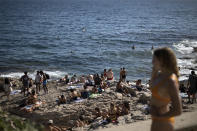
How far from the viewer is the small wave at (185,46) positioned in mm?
44034

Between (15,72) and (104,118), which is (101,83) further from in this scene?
(15,72)

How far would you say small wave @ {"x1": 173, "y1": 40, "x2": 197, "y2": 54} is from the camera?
144ft

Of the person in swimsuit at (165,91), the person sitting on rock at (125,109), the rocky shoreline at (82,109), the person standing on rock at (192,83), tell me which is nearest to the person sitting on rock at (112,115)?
the rocky shoreline at (82,109)

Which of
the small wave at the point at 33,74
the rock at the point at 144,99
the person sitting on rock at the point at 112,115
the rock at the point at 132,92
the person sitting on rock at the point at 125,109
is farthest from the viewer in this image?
the small wave at the point at 33,74

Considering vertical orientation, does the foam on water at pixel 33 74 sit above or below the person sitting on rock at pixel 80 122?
above

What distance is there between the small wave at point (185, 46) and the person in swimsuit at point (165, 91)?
4148cm

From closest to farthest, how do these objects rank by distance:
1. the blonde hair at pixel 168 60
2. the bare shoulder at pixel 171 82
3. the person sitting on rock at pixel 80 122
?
the bare shoulder at pixel 171 82, the blonde hair at pixel 168 60, the person sitting on rock at pixel 80 122

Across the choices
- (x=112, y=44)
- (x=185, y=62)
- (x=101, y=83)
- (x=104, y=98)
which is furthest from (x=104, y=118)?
(x=112, y=44)

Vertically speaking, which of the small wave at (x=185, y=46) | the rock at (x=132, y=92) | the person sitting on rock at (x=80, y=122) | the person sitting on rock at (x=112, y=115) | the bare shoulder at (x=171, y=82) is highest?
the small wave at (x=185, y=46)

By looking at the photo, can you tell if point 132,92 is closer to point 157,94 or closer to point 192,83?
point 192,83

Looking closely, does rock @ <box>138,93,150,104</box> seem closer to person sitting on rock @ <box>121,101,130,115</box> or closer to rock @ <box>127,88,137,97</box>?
rock @ <box>127,88,137,97</box>

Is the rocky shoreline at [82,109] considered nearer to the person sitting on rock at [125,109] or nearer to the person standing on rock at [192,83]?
the person sitting on rock at [125,109]

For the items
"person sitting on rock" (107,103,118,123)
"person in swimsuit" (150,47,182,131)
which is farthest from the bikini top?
"person sitting on rock" (107,103,118,123)

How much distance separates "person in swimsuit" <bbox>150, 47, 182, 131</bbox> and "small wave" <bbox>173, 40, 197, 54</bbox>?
4148 cm
